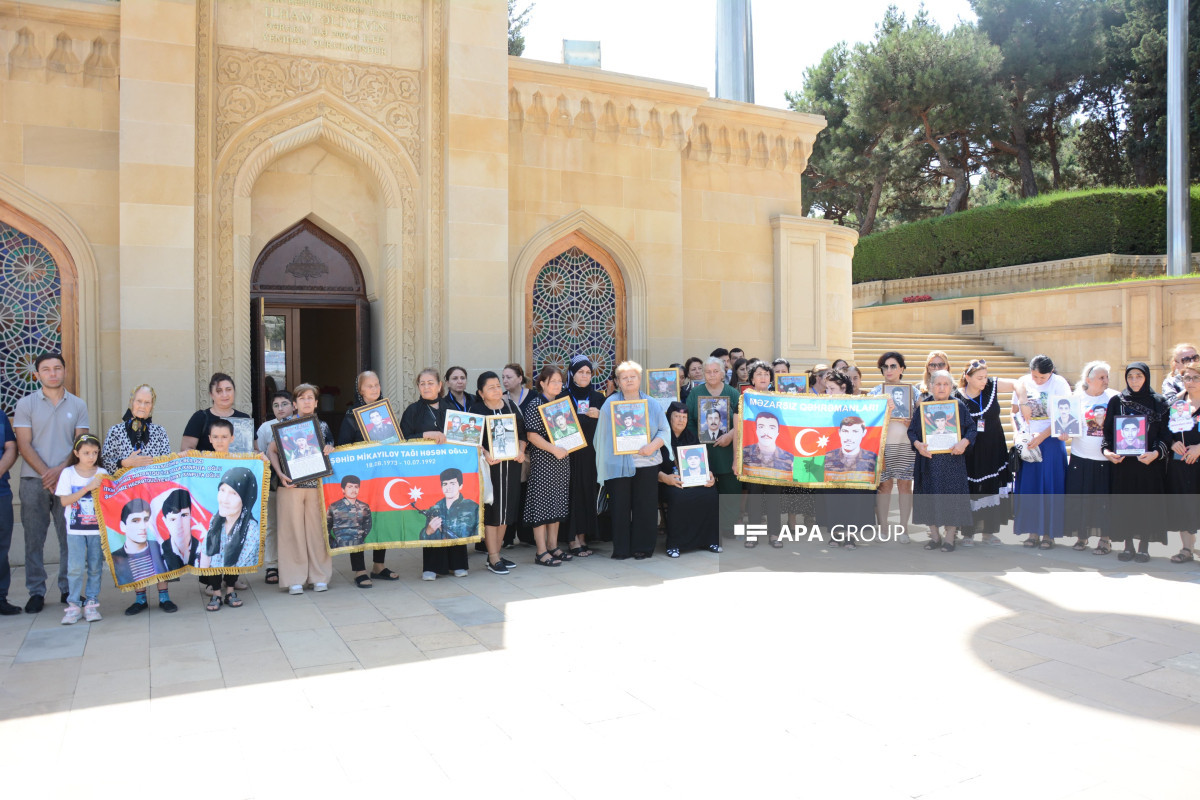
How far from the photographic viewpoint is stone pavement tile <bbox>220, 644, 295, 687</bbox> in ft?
15.6

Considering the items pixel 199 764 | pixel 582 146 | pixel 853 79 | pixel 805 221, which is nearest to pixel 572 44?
pixel 582 146

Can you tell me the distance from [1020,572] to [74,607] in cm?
743

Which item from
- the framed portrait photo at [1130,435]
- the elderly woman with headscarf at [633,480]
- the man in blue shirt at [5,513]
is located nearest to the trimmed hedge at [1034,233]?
the framed portrait photo at [1130,435]

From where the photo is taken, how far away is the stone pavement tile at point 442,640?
17.4ft

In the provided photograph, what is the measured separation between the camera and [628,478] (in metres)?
7.88

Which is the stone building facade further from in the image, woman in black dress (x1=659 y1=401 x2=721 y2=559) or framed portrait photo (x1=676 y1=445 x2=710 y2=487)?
framed portrait photo (x1=676 y1=445 x2=710 y2=487)

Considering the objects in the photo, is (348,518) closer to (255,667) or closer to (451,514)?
(451,514)

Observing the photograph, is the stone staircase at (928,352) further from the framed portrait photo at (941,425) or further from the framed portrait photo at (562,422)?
the framed portrait photo at (562,422)

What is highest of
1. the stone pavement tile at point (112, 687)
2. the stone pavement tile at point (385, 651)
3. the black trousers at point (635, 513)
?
the black trousers at point (635, 513)

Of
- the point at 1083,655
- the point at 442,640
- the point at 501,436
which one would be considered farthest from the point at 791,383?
the point at 442,640

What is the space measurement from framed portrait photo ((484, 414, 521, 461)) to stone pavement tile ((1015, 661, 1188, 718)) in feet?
14.2

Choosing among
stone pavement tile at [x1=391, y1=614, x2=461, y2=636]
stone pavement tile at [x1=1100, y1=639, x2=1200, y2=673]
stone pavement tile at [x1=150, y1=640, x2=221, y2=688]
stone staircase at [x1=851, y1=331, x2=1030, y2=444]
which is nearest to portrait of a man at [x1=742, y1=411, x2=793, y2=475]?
stone pavement tile at [x1=1100, y1=639, x2=1200, y2=673]

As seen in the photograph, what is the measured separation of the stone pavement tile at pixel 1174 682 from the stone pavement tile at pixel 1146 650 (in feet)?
0.50

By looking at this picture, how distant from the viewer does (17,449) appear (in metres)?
6.23
